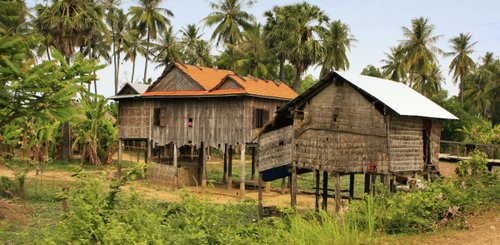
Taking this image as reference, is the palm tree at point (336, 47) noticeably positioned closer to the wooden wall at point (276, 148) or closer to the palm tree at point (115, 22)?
the palm tree at point (115, 22)

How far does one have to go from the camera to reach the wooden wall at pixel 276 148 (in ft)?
57.4

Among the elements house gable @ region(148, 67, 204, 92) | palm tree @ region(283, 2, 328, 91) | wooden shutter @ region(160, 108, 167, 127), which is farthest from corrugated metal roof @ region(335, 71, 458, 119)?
palm tree @ region(283, 2, 328, 91)

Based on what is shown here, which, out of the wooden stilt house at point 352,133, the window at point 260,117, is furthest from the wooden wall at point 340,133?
the window at point 260,117

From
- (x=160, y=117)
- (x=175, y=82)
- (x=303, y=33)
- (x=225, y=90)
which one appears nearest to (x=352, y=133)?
(x=225, y=90)

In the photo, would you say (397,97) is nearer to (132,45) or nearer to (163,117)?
(163,117)

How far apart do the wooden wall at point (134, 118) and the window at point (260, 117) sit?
22.3 feet

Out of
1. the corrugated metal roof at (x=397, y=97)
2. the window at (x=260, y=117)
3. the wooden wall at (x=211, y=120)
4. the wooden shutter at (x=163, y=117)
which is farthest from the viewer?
the wooden shutter at (x=163, y=117)

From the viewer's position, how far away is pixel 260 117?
2600 cm

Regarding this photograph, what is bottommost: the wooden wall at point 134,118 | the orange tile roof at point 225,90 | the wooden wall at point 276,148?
the wooden wall at point 276,148

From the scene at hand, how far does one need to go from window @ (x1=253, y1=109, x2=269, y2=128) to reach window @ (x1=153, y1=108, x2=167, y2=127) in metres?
5.68

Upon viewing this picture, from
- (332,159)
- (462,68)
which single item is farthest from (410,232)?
(462,68)

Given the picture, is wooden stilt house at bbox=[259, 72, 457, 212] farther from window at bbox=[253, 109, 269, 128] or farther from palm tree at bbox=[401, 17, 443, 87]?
palm tree at bbox=[401, 17, 443, 87]

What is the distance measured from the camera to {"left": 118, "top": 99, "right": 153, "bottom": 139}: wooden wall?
2914 cm

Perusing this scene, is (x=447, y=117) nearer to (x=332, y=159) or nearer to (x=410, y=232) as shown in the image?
(x=332, y=159)
